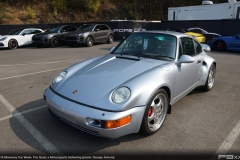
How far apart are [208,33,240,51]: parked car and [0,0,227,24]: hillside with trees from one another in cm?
2043

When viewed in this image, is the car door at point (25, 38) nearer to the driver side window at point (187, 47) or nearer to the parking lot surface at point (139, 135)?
the parking lot surface at point (139, 135)

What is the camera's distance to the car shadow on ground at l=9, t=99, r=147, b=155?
99.7 inches

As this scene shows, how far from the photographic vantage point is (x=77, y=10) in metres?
30.0

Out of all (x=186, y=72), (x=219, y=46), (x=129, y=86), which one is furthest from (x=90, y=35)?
(x=129, y=86)

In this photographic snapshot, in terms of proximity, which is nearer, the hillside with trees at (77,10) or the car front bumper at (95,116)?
the car front bumper at (95,116)

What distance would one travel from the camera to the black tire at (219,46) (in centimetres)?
1149

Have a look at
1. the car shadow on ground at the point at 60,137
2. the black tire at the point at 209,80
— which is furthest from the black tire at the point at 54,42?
the black tire at the point at 209,80

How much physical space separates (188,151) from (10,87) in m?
4.43

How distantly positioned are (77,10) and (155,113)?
3006cm

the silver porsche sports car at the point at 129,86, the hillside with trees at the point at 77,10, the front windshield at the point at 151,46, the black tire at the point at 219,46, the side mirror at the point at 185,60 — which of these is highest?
the hillside with trees at the point at 77,10

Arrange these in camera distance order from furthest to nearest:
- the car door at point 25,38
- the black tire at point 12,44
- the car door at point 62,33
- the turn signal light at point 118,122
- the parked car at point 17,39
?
the car door at point 62,33 → the car door at point 25,38 → the black tire at point 12,44 → the parked car at point 17,39 → the turn signal light at point 118,122

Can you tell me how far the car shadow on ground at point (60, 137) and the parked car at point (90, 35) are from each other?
34.7 ft

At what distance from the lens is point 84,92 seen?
2.62 metres

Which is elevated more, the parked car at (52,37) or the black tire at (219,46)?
the parked car at (52,37)
